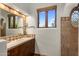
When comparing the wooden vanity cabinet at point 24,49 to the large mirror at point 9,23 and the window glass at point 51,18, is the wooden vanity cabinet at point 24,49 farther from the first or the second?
the window glass at point 51,18

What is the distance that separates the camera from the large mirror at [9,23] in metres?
1.93

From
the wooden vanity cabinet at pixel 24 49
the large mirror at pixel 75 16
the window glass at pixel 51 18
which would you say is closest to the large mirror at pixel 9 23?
the wooden vanity cabinet at pixel 24 49

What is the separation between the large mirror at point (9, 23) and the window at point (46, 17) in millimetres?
268

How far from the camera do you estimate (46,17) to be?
2002mm

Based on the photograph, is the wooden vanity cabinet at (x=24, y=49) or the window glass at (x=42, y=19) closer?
the wooden vanity cabinet at (x=24, y=49)

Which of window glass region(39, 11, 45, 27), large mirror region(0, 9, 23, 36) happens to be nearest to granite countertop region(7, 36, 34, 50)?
large mirror region(0, 9, 23, 36)

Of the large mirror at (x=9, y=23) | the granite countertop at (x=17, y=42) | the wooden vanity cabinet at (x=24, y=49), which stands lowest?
the wooden vanity cabinet at (x=24, y=49)

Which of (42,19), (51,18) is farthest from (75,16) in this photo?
(42,19)

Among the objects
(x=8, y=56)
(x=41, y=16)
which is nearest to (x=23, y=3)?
(x=41, y=16)

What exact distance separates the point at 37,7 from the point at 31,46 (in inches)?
21.1

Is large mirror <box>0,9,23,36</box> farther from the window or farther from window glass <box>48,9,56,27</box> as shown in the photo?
window glass <box>48,9,56,27</box>

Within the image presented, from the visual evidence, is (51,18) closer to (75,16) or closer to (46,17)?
(46,17)

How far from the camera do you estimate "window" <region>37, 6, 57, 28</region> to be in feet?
6.47

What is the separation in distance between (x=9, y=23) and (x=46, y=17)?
51 centimetres
